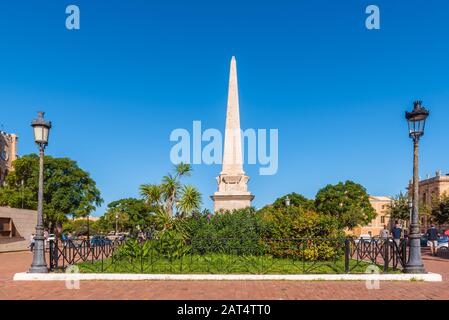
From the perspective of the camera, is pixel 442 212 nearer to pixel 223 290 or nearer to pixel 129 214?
pixel 223 290

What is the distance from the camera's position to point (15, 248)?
32719mm

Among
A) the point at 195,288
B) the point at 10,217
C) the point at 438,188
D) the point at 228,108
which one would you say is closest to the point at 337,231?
the point at 195,288

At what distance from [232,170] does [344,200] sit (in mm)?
59335

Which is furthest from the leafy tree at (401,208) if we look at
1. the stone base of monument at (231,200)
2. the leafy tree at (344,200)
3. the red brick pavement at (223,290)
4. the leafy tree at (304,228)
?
the red brick pavement at (223,290)

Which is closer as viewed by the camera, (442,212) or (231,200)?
(231,200)

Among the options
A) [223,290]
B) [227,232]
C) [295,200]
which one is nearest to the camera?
[223,290]

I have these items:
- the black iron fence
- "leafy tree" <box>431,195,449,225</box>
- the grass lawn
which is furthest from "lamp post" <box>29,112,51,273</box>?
"leafy tree" <box>431,195,449,225</box>

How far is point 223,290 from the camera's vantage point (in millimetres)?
10484

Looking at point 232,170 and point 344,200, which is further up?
point 232,170

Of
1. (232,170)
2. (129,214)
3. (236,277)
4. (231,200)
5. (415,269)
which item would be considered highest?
(232,170)

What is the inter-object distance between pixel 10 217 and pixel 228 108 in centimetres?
2187

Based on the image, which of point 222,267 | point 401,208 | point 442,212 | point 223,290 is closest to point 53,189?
point 401,208

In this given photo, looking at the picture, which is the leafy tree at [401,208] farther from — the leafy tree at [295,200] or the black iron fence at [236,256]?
the black iron fence at [236,256]
